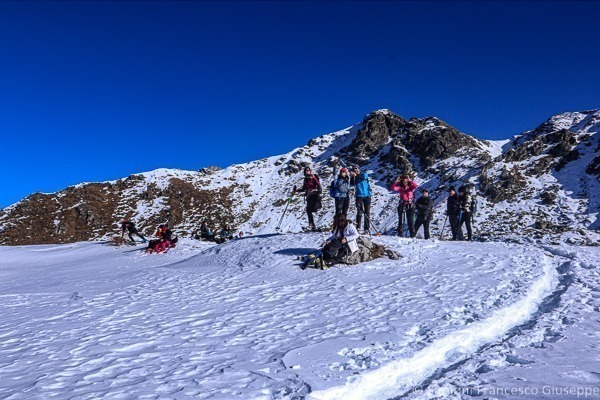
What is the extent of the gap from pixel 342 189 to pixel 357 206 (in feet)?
5.09

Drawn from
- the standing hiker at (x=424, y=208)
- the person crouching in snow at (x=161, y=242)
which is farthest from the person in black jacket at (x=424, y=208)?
the person crouching in snow at (x=161, y=242)

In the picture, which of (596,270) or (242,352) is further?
(596,270)

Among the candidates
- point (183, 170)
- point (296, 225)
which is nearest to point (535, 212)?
point (296, 225)

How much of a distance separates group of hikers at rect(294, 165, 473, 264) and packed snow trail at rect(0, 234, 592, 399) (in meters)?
0.87

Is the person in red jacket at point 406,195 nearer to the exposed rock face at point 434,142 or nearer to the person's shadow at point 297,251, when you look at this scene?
the person's shadow at point 297,251

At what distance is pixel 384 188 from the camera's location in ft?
127

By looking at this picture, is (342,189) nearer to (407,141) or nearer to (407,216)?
(407,216)

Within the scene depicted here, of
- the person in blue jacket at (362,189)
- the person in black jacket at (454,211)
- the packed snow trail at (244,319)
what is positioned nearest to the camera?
the packed snow trail at (244,319)

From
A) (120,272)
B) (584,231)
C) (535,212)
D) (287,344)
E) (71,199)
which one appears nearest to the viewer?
(287,344)

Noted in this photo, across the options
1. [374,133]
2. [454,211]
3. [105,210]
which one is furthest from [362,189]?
[374,133]

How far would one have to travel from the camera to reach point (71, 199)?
40219 millimetres

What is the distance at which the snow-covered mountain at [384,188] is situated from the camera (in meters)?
25.6

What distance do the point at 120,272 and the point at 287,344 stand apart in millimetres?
10045

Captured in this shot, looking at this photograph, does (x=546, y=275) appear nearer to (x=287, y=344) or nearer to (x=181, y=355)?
(x=287, y=344)
